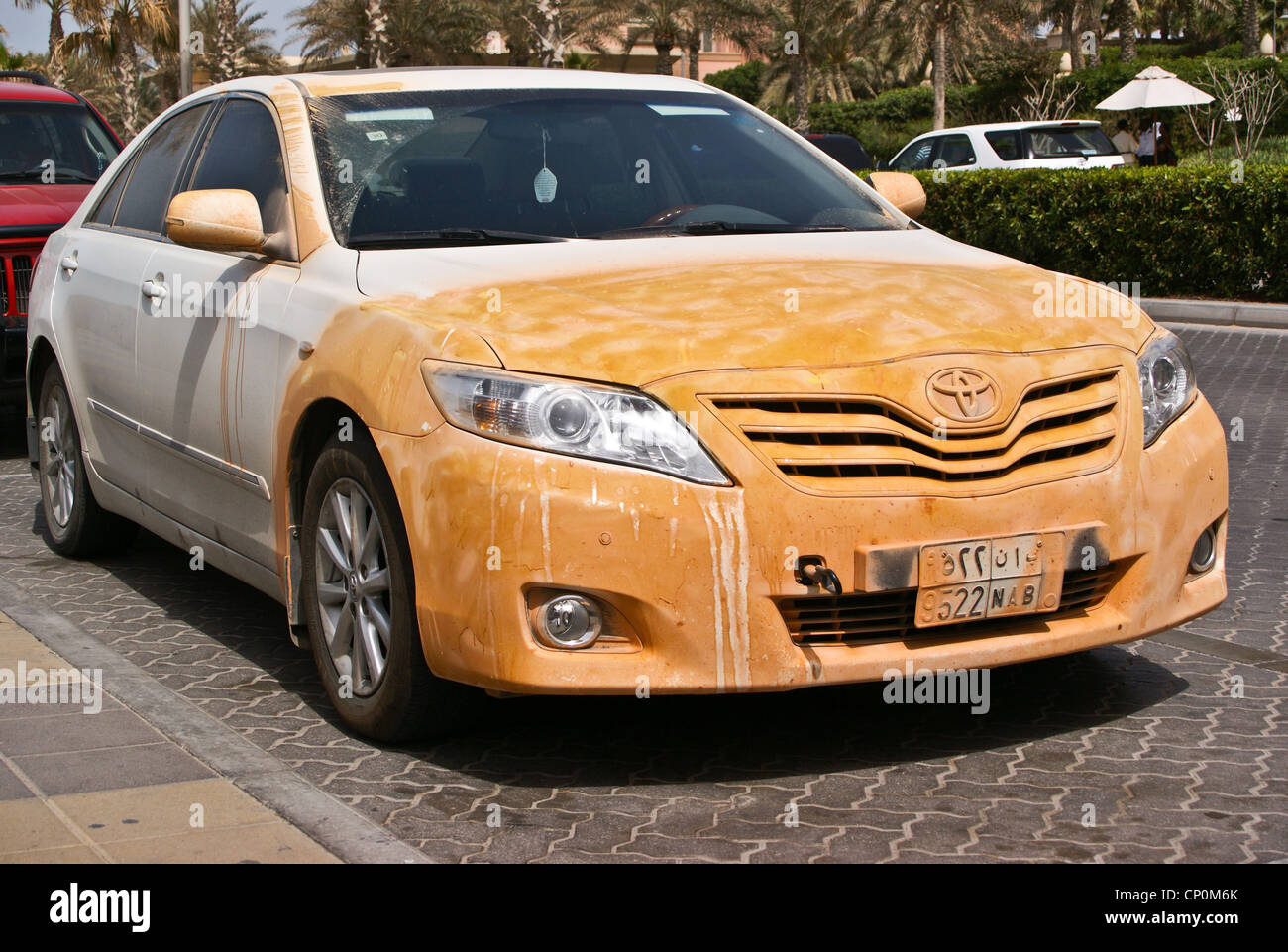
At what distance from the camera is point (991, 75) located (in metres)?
57.1

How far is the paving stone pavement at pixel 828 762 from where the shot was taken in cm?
373

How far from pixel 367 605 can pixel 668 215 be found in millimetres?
1577

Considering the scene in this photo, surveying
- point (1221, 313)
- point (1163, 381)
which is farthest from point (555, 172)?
point (1221, 313)

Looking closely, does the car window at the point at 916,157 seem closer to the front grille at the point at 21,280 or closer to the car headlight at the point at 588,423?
the front grille at the point at 21,280

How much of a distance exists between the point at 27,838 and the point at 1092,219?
1584 cm

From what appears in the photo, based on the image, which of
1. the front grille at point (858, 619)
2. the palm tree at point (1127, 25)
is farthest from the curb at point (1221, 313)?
the palm tree at point (1127, 25)

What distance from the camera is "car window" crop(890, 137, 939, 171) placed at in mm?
25997

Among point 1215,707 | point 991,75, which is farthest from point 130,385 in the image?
point 991,75

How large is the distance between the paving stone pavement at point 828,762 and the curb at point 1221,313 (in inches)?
416

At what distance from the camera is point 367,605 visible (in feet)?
14.4
